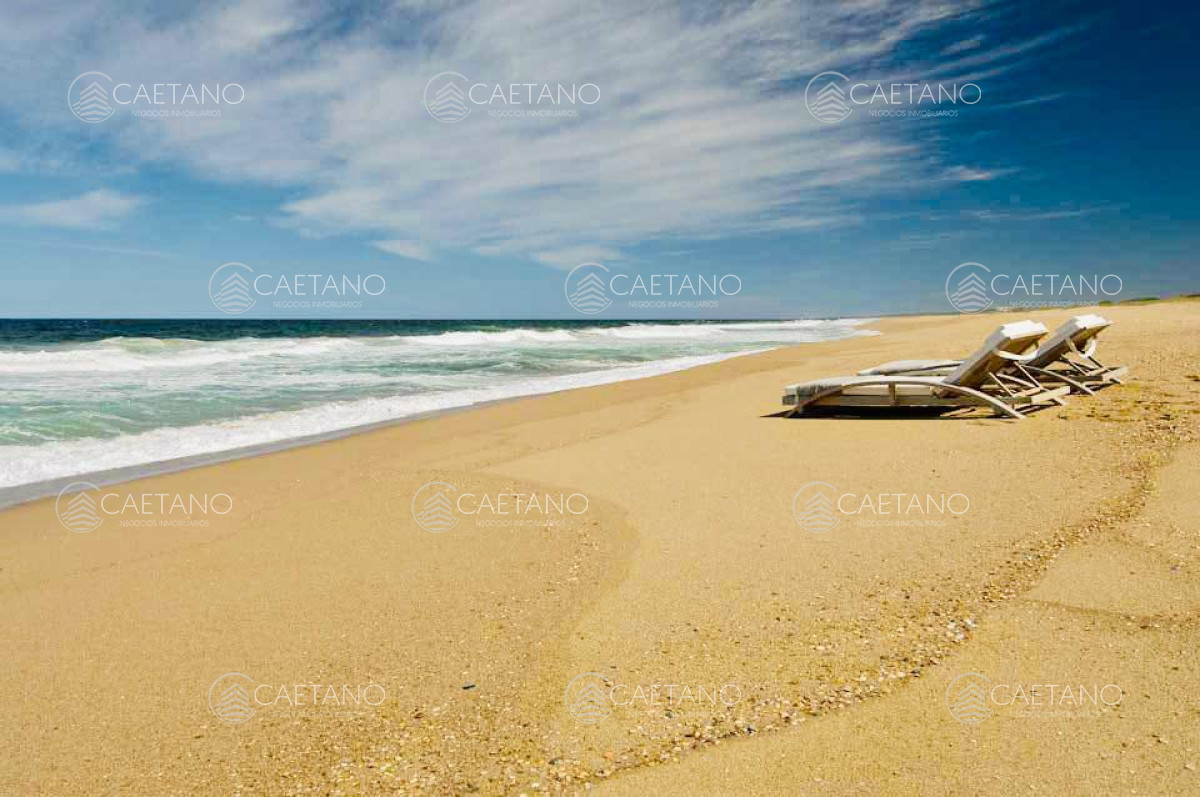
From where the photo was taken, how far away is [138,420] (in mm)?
12297

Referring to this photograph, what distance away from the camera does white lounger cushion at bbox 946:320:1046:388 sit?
9.38 metres

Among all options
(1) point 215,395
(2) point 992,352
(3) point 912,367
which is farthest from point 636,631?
(1) point 215,395

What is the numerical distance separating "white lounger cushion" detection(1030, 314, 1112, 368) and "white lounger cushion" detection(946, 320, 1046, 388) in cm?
146

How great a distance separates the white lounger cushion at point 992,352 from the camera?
369 inches

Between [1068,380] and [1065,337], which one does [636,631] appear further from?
[1065,337]

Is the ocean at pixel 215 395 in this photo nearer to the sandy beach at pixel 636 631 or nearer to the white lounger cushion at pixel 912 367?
the sandy beach at pixel 636 631

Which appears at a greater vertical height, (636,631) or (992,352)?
(992,352)

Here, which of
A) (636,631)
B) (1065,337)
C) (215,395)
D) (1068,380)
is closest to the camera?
(636,631)

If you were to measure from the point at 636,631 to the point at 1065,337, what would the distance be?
10486 millimetres

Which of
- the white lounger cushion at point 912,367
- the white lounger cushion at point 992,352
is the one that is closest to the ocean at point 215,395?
the white lounger cushion at point 912,367

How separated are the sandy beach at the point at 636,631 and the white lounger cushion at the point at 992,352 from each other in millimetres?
2160

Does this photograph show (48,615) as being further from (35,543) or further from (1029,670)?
(1029,670)

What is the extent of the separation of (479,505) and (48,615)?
3.22 m

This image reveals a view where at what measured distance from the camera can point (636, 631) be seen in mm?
3932
